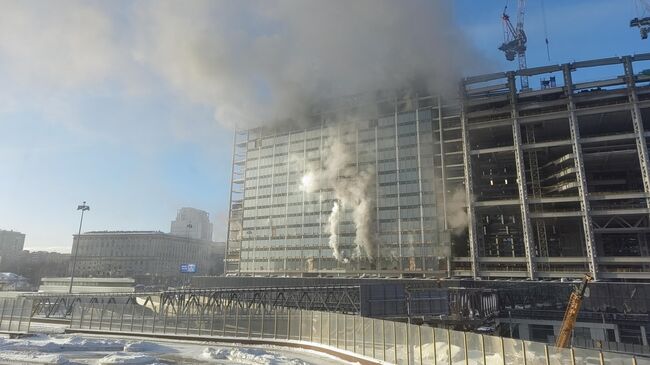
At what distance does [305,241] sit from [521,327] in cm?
5194

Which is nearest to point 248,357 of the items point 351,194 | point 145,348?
point 145,348

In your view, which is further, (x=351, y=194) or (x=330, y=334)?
(x=351, y=194)

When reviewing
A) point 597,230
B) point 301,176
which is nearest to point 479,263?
point 597,230

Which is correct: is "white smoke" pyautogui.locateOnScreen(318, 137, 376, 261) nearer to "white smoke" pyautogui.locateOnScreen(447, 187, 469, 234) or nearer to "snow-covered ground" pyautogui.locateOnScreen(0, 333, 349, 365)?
"white smoke" pyautogui.locateOnScreen(447, 187, 469, 234)

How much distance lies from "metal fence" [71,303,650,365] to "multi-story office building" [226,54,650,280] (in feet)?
185

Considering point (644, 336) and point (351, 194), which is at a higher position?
point (351, 194)

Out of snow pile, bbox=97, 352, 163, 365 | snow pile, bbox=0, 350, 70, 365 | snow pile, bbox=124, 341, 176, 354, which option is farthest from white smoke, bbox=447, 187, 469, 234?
snow pile, bbox=0, 350, 70, 365

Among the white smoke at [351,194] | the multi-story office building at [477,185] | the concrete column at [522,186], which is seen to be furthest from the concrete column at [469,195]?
the white smoke at [351,194]

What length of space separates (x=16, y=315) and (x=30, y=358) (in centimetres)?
1499

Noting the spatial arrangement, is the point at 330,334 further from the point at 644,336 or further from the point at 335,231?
the point at 335,231

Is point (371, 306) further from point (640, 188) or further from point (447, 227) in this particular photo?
point (640, 188)

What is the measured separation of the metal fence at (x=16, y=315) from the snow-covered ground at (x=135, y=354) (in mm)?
3708

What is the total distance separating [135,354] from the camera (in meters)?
25.0

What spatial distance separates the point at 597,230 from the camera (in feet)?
235
